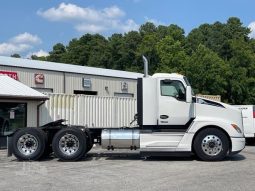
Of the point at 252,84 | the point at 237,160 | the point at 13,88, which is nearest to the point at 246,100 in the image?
the point at 252,84

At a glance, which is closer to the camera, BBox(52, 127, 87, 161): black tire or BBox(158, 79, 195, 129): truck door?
BBox(158, 79, 195, 129): truck door

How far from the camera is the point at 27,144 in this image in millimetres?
15648

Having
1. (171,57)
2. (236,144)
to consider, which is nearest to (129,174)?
(236,144)

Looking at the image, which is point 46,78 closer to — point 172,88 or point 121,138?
point 121,138

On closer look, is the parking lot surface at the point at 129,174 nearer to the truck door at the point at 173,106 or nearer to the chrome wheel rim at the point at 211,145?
the chrome wheel rim at the point at 211,145

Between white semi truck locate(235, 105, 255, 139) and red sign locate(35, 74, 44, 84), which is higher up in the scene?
red sign locate(35, 74, 44, 84)

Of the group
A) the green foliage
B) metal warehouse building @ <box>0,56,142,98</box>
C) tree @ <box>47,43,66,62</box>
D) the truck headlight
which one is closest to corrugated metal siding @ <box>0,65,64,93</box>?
metal warehouse building @ <box>0,56,142,98</box>

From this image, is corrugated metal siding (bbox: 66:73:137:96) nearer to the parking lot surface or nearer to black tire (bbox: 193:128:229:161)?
the parking lot surface

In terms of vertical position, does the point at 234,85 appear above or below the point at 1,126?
above

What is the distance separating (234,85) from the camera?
54875 mm

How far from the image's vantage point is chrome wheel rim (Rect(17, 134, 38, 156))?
51.2ft

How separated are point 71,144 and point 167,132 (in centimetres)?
312

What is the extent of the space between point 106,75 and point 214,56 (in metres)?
15.3

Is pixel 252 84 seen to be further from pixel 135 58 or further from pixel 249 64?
pixel 135 58
